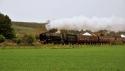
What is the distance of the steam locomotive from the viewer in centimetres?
6225

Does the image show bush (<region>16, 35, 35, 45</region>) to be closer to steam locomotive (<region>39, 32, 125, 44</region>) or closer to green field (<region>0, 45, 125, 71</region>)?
steam locomotive (<region>39, 32, 125, 44</region>)

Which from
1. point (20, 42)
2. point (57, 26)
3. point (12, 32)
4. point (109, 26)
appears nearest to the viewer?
point (109, 26)

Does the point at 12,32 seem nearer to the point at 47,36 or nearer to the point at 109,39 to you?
the point at 47,36

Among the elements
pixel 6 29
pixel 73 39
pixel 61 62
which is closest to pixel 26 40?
pixel 73 39

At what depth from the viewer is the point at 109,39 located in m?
68.2

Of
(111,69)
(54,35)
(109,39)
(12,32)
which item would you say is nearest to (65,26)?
(54,35)

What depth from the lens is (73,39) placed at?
211 ft

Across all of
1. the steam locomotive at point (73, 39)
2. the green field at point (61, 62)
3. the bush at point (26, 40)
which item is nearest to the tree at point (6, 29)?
the bush at point (26, 40)

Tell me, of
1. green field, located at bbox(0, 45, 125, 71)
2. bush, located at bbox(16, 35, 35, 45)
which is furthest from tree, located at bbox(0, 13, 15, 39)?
green field, located at bbox(0, 45, 125, 71)

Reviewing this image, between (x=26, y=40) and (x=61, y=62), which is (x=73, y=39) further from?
(x=61, y=62)

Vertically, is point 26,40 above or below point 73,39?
above

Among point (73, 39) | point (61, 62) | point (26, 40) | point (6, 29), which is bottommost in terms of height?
point (73, 39)

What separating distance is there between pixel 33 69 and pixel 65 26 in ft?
127

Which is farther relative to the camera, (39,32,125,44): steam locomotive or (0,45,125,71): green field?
(39,32,125,44): steam locomotive
